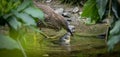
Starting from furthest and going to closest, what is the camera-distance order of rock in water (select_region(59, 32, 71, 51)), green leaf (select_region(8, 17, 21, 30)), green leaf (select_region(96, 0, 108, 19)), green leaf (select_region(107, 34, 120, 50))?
rock in water (select_region(59, 32, 71, 51)), green leaf (select_region(96, 0, 108, 19)), green leaf (select_region(107, 34, 120, 50)), green leaf (select_region(8, 17, 21, 30))

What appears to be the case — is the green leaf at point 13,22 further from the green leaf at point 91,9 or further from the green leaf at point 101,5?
the green leaf at point 91,9

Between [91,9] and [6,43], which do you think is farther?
[91,9]

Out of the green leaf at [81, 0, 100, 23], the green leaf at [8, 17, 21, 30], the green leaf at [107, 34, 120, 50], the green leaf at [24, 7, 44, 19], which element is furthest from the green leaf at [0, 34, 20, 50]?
the green leaf at [81, 0, 100, 23]

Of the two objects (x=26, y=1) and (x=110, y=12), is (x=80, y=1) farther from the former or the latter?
(x=26, y=1)

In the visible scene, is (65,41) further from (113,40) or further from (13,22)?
(13,22)

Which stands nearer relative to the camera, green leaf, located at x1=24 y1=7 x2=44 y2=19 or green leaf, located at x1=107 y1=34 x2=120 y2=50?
green leaf, located at x1=24 y1=7 x2=44 y2=19

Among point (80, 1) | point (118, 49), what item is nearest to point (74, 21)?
point (80, 1)

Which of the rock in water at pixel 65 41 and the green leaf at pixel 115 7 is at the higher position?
the green leaf at pixel 115 7

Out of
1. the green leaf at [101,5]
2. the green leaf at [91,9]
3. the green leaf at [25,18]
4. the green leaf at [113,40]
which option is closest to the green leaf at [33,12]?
the green leaf at [25,18]

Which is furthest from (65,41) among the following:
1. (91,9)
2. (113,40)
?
(113,40)

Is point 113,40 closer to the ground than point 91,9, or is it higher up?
closer to the ground

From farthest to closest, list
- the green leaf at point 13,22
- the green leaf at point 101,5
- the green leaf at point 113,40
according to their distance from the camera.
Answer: the green leaf at point 101,5 < the green leaf at point 113,40 < the green leaf at point 13,22

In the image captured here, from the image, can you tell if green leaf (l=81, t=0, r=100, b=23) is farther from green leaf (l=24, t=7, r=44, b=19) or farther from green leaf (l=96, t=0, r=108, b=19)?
green leaf (l=24, t=7, r=44, b=19)

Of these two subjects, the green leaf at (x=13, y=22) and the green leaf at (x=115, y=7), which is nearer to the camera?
the green leaf at (x=13, y=22)
